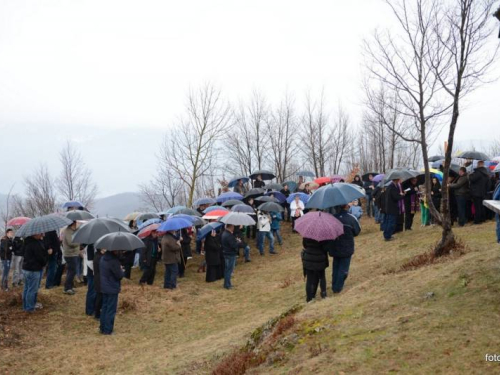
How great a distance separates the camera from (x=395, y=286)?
777cm

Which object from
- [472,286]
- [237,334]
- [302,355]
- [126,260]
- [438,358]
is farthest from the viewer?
[126,260]

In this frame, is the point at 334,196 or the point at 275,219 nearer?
the point at 334,196

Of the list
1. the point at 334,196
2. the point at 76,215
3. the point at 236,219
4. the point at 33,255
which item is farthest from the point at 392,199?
the point at 33,255

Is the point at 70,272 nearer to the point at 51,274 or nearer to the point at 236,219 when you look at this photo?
the point at 51,274

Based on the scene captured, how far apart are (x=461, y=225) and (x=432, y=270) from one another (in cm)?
617

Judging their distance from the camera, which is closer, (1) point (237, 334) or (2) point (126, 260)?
(1) point (237, 334)

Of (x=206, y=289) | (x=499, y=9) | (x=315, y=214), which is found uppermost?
(x=499, y=9)

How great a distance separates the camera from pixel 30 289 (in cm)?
1072

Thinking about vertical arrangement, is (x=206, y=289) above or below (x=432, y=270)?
below

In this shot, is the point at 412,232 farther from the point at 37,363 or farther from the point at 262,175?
the point at 37,363

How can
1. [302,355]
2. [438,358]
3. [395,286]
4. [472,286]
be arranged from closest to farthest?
[438,358] → [302,355] → [472,286] → [395,286]

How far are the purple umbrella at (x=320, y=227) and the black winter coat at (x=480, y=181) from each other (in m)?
6.31

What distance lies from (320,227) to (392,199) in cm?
597

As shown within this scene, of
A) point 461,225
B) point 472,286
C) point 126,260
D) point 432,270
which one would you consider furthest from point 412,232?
point 126,260
